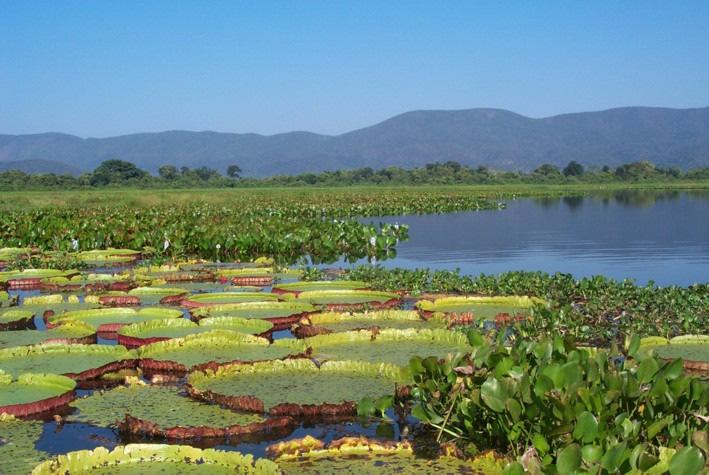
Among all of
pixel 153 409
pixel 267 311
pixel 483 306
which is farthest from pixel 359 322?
pixel 153 409

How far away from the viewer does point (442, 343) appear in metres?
7.40

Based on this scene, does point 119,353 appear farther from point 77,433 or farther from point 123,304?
A: point 123,304

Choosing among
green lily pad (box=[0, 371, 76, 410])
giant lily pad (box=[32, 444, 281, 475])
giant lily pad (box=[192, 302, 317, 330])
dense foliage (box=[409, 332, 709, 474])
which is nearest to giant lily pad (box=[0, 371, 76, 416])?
green lily pad (box=[0, 371, 76, 410])

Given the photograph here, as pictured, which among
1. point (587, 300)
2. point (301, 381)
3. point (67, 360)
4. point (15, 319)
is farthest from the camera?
point (587, 300)

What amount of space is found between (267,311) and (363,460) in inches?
188

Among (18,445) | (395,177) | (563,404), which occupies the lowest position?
(18,445)

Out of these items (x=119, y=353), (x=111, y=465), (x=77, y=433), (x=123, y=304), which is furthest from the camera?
(x=123, y=304)

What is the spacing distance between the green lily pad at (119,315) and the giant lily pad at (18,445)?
322cm

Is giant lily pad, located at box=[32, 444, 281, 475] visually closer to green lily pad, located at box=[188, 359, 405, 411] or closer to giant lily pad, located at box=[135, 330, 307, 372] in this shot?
green lily pad, located at box=[188, 359, 405, 411]

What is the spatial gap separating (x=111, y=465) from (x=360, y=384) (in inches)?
81.3

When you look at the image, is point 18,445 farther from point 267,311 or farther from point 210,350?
point 267,311

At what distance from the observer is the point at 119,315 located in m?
9.09

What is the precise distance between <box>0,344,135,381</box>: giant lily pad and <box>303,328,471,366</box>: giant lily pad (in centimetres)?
158

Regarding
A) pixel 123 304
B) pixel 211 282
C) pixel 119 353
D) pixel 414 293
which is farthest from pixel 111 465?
pixel 211 282
